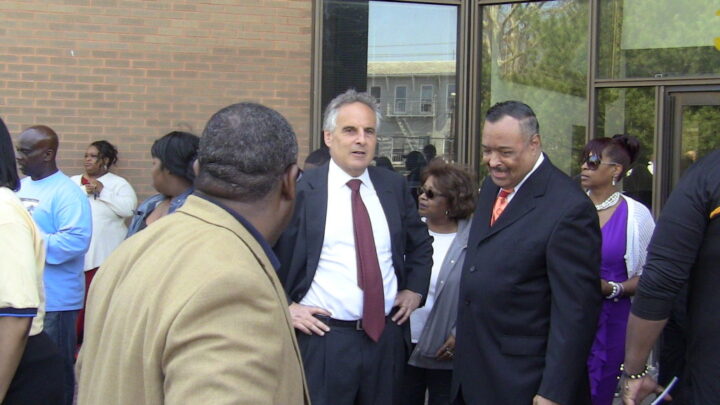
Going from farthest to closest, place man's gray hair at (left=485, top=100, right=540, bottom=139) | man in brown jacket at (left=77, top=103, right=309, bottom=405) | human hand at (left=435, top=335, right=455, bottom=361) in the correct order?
human hand at (left=435, top=335, right=455, bottom=361) < man's gray hair at (left=485, top=100, right=540, bottom=139) < man in brown jacket at (left=77, top=103, right=309, bottom=405)

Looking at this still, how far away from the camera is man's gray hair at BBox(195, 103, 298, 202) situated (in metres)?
1.94

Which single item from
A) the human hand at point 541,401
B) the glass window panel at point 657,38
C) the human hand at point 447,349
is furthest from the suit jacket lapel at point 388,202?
the glass window panel at point 657,38

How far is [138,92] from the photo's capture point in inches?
297

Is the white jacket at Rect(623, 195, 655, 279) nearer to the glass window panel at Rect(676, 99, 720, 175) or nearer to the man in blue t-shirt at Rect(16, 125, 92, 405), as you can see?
the glass window panel at Rect(676, 99, 720, 175)

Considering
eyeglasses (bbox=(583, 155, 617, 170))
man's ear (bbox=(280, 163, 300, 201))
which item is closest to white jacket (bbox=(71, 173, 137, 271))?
eyeglasses (bbox=(583, 155, 617, 170))

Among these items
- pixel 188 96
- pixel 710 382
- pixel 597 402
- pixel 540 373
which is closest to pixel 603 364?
pixel 597 402

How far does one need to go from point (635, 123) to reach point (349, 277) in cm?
444

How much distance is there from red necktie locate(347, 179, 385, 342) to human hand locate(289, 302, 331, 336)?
0.20 metres

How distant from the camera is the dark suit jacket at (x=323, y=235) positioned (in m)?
3.95

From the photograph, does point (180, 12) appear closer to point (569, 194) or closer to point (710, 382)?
point (569, 194)

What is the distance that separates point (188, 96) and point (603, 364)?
180 inches

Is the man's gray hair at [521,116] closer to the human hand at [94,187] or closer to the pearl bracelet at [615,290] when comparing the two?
the pearl bracelet at [615,290]

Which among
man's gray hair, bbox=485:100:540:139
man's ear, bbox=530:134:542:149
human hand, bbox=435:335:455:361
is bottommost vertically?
human hand, bbox=435:335:455:361

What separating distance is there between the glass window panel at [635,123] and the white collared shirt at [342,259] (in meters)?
3.96
